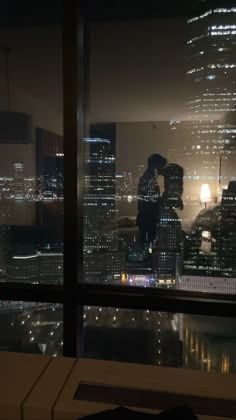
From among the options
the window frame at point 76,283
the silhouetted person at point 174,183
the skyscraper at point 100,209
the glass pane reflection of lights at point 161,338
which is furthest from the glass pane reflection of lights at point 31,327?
the silhouetted person at point 174,183

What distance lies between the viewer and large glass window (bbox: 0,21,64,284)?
211 cm

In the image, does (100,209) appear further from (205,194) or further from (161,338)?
(161,338)

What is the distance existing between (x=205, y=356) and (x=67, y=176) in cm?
146

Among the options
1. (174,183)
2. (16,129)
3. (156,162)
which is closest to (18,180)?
(16,129)

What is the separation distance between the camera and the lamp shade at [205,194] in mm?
1989

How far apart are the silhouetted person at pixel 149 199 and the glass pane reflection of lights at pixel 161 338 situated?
54cm

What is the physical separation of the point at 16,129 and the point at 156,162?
100 cm

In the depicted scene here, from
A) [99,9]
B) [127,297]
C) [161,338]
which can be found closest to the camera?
[127,297]

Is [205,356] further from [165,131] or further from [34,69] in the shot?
[34,69]

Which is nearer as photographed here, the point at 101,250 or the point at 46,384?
the point at 46,384

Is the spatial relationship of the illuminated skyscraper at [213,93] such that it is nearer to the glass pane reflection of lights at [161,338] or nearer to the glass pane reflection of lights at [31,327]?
the glass pane reflection of lights at [161,338]

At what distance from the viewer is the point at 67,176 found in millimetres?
1900

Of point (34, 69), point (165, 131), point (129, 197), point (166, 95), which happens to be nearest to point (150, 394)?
point (129, 197)

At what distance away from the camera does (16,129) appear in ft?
7.37
